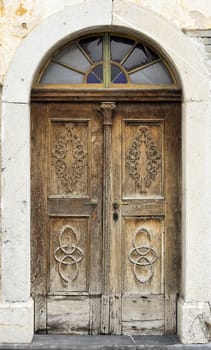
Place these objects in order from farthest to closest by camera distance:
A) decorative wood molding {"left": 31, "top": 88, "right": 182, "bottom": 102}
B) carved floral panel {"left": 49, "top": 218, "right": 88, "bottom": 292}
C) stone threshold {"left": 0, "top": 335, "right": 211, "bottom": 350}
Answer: carved floral panel {"left": 49, "top": 218, "right": 88, "bottom": 292}, decorative wood molding {"left": 31, "top": 88, "right": 182, "bottom": 102}, stone threshold {"left": 0, "top": 335, "right": 211, "bottom": 350}

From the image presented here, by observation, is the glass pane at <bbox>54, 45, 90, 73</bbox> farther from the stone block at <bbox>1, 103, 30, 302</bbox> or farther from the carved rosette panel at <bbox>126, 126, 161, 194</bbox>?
the carved rosette panel at <bbox>126, 126, 161, 194</bbox>

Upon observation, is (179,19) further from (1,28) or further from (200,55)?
(1,28)

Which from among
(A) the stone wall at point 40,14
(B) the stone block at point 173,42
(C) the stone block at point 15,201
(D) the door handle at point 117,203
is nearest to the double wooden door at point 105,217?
(D) the door handle at point 117,203


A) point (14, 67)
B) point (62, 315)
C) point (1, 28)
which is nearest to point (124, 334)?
point (62, 315)

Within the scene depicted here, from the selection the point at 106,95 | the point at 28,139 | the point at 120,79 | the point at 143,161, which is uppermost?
the point at 120,79

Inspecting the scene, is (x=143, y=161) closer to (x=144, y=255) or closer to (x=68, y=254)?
(x=144, y=255)

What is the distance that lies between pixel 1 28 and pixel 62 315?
282 cm

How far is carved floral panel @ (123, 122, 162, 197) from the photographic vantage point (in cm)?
521

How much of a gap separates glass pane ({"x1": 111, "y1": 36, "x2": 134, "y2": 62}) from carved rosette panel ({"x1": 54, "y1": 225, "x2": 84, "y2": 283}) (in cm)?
173

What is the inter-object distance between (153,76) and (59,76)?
92cm

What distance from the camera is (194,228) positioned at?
16.4 feet

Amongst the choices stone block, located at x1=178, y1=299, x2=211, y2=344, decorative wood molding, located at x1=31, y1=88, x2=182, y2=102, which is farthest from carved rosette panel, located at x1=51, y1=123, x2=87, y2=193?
stone block, located at x1=178, y1=299, x2=211, y2=344

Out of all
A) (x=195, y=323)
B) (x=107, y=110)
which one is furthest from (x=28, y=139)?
(x=195, y=323)

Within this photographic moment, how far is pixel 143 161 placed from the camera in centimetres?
522
